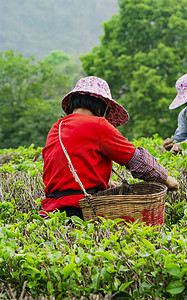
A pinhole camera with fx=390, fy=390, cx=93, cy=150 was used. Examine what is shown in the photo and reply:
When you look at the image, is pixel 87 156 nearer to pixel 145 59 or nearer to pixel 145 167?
pixel 145 167

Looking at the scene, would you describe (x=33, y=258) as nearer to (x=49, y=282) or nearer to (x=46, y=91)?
(x=49, y=282)

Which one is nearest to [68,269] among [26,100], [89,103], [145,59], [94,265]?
[94,265]

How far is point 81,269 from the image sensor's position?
2.07m

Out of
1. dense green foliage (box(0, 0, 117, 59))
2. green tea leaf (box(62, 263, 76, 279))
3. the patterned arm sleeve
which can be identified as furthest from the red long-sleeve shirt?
dense green foliage (box(0, 0, 117, 59))

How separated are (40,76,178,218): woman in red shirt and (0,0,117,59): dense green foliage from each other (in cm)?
16976

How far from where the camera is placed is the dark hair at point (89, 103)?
10.5 feet

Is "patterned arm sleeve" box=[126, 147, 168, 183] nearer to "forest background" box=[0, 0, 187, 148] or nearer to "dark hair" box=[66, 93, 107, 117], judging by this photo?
"dark hair" box=[66, 93, 107, 117]

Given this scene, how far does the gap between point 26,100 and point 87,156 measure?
114ft

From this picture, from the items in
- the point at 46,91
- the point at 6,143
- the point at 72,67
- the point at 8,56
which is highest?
the point at 72,67

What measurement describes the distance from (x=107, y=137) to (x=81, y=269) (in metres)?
1.14

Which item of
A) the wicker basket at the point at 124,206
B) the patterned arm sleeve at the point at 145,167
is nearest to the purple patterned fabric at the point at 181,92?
the patterned arm sleeve at the point at 145,167

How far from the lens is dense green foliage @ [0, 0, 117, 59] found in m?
171

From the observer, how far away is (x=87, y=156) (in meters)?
2.98

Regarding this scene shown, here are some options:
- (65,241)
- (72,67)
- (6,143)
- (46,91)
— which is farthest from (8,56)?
(72,67)
